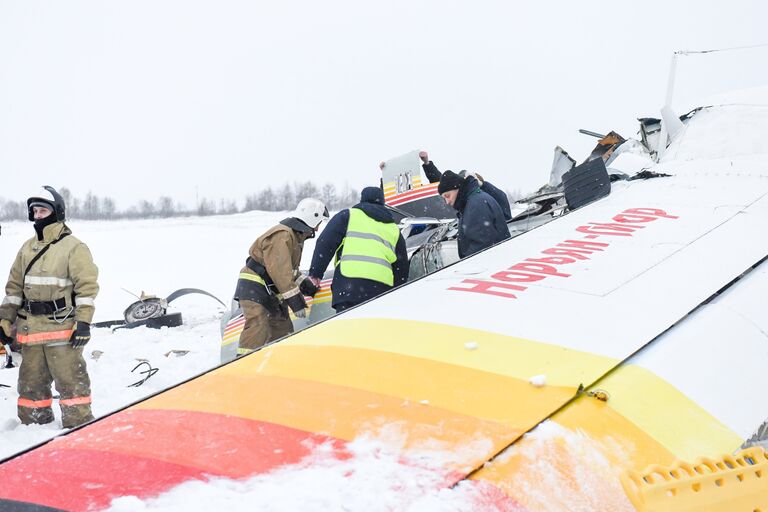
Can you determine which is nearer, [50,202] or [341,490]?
[341,490]

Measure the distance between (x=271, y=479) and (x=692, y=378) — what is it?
4.15 feet

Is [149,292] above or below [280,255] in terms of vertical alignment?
below

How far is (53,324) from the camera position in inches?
167

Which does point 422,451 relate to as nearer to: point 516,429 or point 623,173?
point 516,429

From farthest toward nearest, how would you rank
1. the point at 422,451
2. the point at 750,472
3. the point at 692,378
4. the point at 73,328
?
the point at 73,328
the point at 692,378
the point at 422,451
the point at 750,472

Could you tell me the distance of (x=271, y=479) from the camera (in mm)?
1315

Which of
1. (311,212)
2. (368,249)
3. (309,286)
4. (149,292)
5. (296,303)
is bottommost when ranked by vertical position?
(149,292)

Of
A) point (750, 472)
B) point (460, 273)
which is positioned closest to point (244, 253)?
point (460, 273)

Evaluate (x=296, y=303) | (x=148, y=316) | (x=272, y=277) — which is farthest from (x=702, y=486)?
(x=148, y=316)

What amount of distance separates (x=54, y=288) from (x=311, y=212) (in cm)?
202

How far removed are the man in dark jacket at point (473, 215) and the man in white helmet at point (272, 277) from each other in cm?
111

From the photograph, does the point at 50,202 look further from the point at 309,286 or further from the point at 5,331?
the point at 309,286

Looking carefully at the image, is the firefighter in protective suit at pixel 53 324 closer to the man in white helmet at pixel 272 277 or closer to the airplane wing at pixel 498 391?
the man in white helmet at pixel 272 277

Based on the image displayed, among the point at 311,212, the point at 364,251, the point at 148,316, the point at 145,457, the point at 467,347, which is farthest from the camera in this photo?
the point at 148,316
